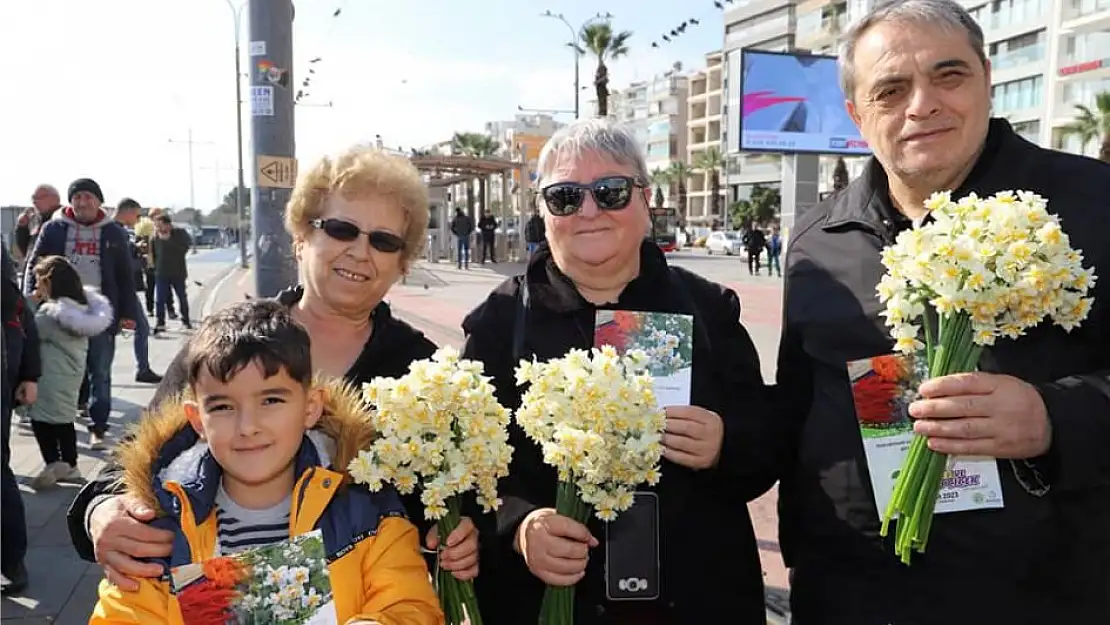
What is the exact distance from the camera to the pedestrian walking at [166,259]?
13.1m

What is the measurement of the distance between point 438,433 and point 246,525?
60cm

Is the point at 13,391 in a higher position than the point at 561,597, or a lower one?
lower

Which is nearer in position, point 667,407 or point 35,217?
point 667,407

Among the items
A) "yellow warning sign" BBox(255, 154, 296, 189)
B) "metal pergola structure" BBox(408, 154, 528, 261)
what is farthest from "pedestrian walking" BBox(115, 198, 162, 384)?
"metal pergola structure" BBox(408, 154, 528, 261)

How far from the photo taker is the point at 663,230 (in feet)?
148

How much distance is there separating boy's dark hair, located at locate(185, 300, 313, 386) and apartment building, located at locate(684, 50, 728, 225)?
277 ft

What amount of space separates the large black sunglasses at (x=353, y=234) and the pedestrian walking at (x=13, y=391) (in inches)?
117

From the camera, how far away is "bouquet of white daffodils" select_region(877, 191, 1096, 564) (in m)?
1.51

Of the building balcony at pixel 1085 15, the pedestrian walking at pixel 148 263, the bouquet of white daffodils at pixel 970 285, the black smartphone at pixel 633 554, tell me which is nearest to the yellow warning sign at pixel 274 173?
the black smartphone at pixel 633 554

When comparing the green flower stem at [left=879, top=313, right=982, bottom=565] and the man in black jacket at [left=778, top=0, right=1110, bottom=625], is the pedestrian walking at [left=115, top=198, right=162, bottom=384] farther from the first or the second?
the green flower stem at [left=879, top=313, right=982, bottom=565]

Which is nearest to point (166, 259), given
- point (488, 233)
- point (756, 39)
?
point (488, 233)

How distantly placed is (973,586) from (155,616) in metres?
1.89

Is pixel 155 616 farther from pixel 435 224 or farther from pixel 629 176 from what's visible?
pixel 435 224

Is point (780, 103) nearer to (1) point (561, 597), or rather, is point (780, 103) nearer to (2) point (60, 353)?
(2) point (60, 353)
